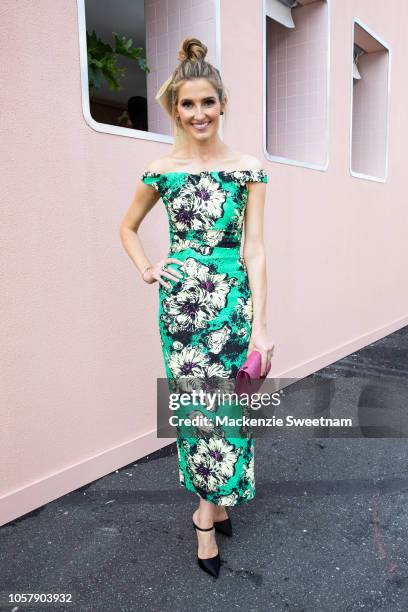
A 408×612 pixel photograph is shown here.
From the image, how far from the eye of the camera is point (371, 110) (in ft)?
17.9

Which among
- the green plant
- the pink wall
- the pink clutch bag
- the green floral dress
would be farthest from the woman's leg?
the green plant

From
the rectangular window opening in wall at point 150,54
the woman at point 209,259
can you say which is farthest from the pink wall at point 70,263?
the woman at point 209,259

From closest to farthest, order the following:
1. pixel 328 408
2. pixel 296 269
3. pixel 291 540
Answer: pixel 291 540
pixel 328 408
pixel 296 269

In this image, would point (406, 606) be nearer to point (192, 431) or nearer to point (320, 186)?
point (192, 431)

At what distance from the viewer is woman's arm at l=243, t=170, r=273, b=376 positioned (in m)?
1.76

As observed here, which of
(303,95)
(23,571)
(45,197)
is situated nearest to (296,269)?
(303,95)

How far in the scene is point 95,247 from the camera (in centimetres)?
246

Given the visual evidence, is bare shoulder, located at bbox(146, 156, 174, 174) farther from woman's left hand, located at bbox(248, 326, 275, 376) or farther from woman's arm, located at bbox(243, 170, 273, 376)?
woman's left hand, located at bbox(248, 326, 275, 376)

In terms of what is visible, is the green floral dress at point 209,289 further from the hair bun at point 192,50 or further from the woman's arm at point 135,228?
the hair bun at point 192,50

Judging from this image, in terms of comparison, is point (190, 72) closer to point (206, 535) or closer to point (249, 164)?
point (249, 164)

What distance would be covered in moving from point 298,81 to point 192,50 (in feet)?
9.75

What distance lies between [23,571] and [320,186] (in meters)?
3.61

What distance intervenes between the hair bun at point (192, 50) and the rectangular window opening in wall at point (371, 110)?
388cm

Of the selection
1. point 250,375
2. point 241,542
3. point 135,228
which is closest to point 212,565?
point 241,542
